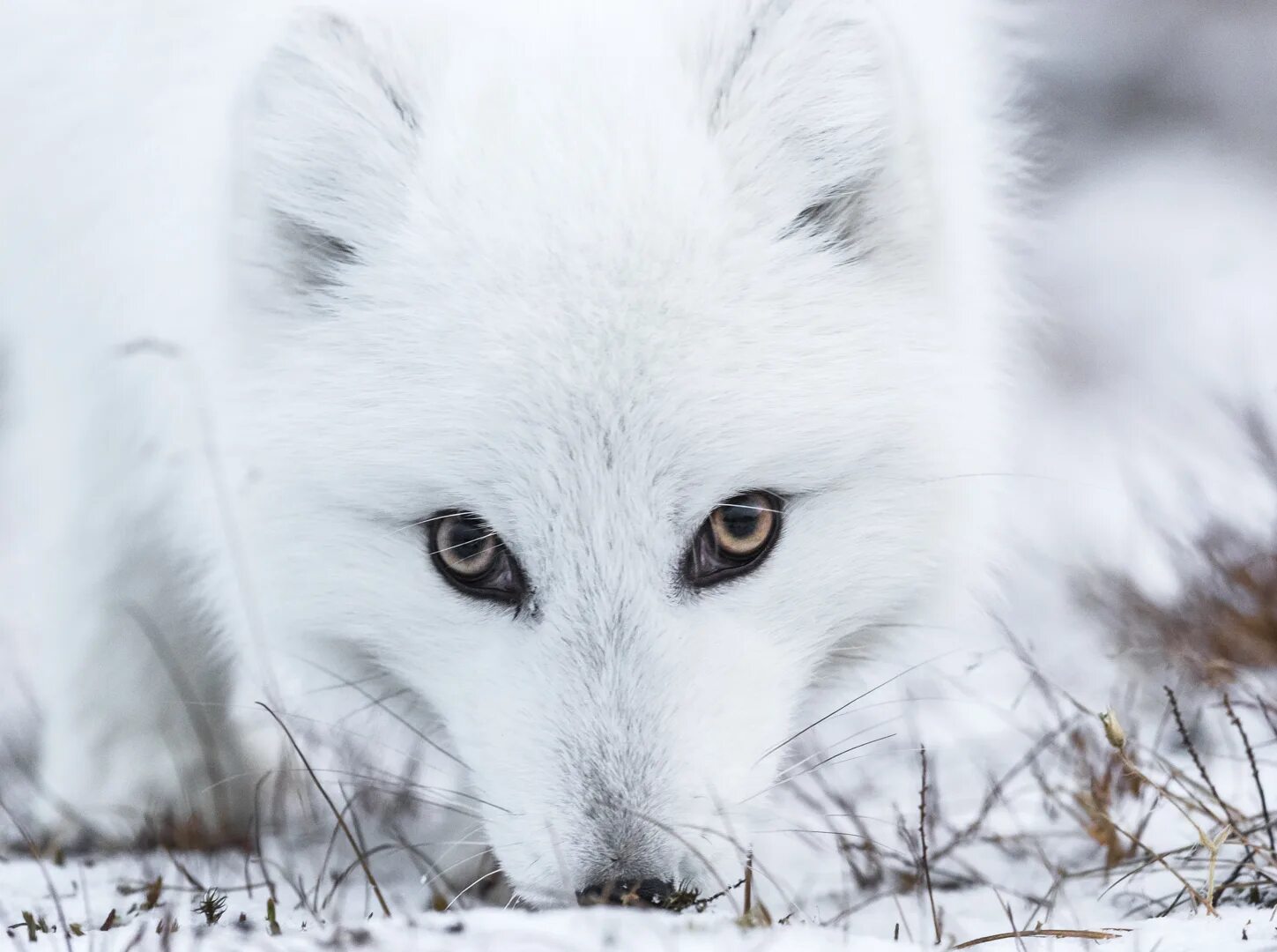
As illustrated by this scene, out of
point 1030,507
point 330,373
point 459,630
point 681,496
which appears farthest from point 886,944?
point 1030,507

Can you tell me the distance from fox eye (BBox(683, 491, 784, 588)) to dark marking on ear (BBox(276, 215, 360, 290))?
90 centimetres

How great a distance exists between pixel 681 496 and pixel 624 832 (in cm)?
58

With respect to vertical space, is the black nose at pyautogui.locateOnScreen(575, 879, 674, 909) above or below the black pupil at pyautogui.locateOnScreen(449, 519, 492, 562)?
below

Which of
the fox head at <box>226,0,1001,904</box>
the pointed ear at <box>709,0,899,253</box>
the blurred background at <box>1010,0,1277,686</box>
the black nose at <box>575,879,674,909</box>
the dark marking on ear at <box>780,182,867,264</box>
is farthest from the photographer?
the blurred background at <box>1010,0,1277,686</box>

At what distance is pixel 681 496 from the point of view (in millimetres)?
2277

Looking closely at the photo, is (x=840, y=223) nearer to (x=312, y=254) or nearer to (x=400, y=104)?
(x=400, y=104)

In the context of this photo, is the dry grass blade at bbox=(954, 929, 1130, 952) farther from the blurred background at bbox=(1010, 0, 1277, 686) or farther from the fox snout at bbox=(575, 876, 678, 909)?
the blurred background at bbox=(1010, 0, 1277, 686)

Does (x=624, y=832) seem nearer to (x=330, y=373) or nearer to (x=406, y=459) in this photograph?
(x=406, y=459)

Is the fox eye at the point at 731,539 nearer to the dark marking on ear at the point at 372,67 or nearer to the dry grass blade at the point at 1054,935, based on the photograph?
the dry grass blade at the point at 1054,935

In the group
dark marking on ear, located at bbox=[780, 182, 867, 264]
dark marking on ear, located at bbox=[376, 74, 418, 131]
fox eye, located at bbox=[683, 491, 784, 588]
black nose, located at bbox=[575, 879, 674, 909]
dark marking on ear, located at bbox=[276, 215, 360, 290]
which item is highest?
dark marking on ear, located at bbox=[376, 74, 418, 131]

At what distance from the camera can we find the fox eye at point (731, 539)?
2.38 metres

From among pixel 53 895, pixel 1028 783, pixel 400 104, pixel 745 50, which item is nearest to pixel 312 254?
pixel 400 104

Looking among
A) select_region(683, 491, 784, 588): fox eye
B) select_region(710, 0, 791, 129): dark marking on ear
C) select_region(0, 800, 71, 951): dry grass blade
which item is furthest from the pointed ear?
select_region(0, 800, 71, 951): dry grass blade

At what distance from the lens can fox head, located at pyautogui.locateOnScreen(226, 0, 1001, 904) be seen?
2.23m
